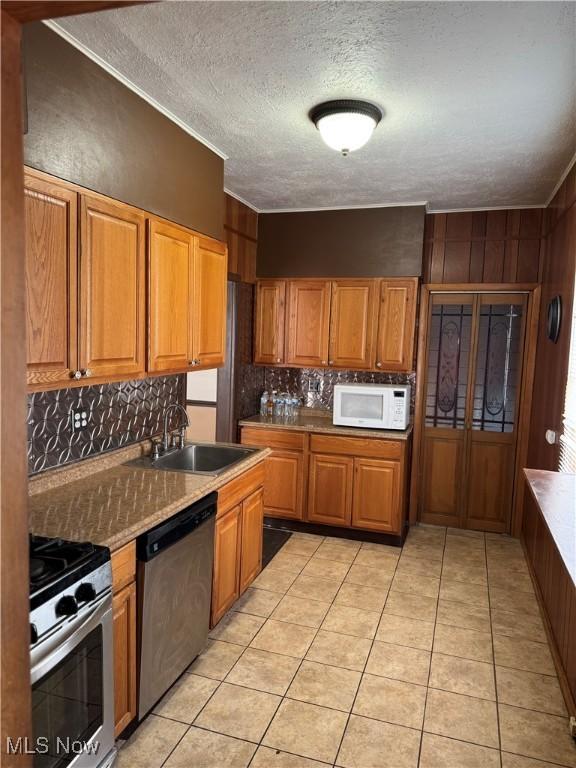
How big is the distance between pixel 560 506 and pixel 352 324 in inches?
95.8

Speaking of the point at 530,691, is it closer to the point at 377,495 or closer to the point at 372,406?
the point at 377,495

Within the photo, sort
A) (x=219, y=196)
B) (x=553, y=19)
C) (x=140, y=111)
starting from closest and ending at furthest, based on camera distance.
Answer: (x=553, y=19), (x=140, y=111), (x=219, y=196)

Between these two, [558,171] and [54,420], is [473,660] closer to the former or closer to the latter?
[54,420]

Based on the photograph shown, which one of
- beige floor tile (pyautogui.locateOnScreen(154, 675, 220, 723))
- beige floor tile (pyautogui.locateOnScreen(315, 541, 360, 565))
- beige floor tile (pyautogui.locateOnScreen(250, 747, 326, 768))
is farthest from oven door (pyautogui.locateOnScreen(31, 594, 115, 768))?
beige floor tile (pyautogui.locateOnScreen(315, 541, 360, 565))

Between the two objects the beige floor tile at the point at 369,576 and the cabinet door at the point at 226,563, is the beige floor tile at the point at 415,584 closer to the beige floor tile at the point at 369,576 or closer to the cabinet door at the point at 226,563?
the beige floor tile at the point at 369,576

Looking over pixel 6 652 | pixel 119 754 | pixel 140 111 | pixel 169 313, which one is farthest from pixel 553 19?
A: pixel 119 754

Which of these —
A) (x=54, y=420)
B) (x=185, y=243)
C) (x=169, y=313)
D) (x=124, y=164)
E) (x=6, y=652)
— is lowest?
(x=6, y=652)

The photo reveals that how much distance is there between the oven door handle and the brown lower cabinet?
986 millimetres

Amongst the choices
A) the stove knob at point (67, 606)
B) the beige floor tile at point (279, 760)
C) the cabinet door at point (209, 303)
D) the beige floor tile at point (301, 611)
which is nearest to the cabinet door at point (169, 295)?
the cabinet door at point (209, 303)

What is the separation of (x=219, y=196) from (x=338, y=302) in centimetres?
156

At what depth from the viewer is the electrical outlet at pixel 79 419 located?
2445 millimetres

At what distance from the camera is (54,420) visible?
2318 mm

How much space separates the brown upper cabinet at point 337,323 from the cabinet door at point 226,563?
73.8 inches

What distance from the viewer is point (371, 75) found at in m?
2.11
